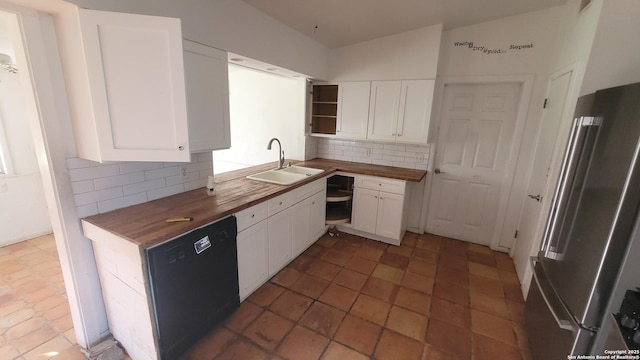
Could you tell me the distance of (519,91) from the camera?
2936 mm

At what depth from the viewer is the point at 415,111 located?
3.14m

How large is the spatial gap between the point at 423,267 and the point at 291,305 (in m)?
1.54

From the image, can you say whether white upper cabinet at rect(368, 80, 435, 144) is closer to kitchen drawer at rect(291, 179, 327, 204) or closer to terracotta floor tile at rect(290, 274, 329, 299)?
kitchen drawer at rect(291, 179, 327, 204)

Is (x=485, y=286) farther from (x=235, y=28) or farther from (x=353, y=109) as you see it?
(x=235, y=28)

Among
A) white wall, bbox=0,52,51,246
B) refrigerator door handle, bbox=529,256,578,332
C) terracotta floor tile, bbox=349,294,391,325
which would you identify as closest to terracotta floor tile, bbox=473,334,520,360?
refrigerator door handle, bbox=529,256,578,332

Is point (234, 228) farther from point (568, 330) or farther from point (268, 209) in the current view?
point (568, 330)

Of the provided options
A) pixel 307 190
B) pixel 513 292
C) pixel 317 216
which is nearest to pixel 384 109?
pixel 307 190

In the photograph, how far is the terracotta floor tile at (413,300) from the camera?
7.36ft

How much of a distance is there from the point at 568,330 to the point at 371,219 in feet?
6.99

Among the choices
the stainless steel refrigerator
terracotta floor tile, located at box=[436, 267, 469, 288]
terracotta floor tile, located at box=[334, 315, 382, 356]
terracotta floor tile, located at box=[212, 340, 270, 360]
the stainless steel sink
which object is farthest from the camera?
the stainless steel sink

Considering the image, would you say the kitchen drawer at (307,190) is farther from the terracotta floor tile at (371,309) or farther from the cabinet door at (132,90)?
the cabinet door at (132,90)

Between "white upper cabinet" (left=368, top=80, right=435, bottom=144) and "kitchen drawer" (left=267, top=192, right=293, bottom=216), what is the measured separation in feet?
5.02

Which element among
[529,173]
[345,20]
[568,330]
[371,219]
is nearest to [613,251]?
[568,330]

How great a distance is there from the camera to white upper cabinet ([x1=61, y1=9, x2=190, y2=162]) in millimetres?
1354
